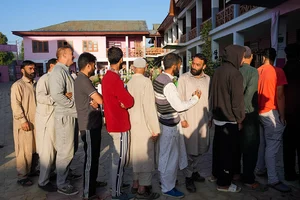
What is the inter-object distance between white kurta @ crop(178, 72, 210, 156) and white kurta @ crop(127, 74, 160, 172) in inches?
23.4

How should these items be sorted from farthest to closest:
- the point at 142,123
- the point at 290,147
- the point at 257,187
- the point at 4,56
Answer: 1. the point at 4,56
2. the point at 290,147
3. the point at 257,187
4. the point at 142,123

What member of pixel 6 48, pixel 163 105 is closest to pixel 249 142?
pixel 163 105

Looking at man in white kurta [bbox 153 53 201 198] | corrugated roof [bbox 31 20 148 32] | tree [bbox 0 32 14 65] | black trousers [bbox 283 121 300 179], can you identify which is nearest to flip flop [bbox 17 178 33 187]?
man in white kurta [bbox 153 53 201 198]

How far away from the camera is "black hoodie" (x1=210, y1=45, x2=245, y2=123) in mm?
3135

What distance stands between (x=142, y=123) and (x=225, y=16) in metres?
9.91

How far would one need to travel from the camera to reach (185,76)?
3.63 metres

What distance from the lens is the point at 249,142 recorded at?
3.47 metres

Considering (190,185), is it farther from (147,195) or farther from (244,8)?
(244,8)

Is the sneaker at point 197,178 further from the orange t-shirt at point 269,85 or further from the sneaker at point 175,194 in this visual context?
the orange t-shirt at point 269,85

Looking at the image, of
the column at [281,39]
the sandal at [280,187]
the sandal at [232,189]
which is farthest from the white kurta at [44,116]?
the column at [281,39]

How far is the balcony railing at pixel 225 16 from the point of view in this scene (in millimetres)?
11180

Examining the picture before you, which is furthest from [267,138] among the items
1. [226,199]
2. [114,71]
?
[114,71]

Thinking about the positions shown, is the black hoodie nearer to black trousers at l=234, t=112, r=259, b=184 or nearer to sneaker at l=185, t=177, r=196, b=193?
black trousers at l=234, t=112, r=259, b=184

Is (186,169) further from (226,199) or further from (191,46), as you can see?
(191,46)
